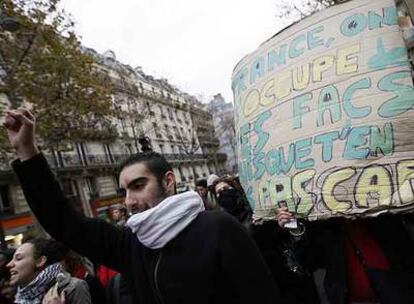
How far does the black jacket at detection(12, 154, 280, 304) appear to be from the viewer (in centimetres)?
169

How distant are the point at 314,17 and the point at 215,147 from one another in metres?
61.3

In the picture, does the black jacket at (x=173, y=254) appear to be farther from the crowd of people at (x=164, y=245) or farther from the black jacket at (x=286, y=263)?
the black jacket at (x=286, y=263)

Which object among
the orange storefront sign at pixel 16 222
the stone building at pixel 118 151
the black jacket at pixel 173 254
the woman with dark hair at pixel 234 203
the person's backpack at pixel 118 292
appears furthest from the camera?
the stone building at pixel 118 151

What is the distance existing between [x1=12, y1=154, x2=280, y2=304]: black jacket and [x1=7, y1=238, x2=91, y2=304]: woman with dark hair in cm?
95

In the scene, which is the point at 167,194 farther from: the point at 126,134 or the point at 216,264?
the point at 126,134

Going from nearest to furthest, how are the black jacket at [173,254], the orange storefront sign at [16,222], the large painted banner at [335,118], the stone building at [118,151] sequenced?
1. the black jacket at [173,254]
2. the large painted banner at [335,118]
3. the orange storefront sign at [16,222]
4. the stone building at [118,151]

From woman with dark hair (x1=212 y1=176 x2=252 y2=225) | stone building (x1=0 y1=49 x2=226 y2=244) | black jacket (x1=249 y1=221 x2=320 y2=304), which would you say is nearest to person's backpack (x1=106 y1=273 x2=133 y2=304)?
stone building (x1=0 y1=49 x2=226 y2=244)

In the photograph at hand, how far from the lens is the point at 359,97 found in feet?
8.68

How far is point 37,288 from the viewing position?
2.83 m

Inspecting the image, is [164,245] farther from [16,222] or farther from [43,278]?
[16,222]

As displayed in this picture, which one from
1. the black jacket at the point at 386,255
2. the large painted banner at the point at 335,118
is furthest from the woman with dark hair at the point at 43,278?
the black jacket at the point at 386,255

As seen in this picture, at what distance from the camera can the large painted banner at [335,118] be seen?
2521mm

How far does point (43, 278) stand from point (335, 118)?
215 centimetres

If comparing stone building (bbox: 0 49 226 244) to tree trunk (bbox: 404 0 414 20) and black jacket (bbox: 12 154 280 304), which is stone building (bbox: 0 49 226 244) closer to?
black jacket (bbox: 12 154 280 304)
